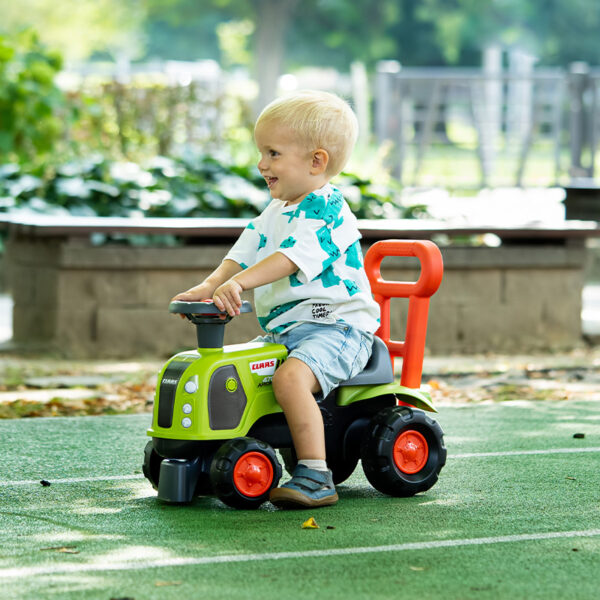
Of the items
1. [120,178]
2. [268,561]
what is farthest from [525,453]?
[120,178]

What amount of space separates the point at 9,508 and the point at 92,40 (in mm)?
52012

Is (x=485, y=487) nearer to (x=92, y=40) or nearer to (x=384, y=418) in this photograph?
(x=384, y=418)

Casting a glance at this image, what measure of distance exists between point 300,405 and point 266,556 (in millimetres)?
709

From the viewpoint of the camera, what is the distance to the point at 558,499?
183 inches

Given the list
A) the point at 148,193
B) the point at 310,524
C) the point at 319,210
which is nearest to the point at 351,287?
the point at 319,210

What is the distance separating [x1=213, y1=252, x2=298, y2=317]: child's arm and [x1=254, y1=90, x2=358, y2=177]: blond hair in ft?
1.46

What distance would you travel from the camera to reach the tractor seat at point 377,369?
4.63 meters

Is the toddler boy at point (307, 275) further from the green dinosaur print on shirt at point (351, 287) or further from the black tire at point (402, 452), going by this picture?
the black tire at point (402, 452)

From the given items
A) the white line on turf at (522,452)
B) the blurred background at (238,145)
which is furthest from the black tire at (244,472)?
the blurred background at (238,145)

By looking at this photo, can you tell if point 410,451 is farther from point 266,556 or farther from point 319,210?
point 266,556

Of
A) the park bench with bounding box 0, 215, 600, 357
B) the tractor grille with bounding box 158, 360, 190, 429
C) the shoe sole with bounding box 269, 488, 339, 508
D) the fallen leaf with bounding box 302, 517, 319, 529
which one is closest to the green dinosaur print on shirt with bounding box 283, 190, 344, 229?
the tractor grille with bounding box 158, 360, 190, 429

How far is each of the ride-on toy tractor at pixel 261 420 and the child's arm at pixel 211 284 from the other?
0.12m

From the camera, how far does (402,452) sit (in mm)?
4660

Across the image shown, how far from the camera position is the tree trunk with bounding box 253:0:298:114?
48188 millimetres
